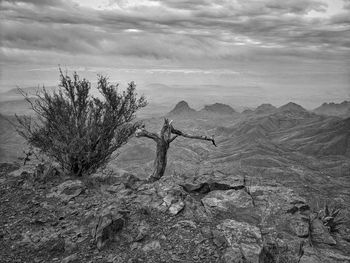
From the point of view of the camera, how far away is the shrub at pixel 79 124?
1677cm

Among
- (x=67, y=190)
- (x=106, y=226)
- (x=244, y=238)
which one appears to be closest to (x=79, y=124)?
(x=67, y=190)

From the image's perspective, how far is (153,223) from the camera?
11.6 m

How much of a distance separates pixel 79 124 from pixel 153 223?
8.40 m

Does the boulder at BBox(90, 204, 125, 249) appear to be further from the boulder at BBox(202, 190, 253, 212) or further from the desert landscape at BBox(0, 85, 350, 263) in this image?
the boulder at BBox(202, 190, 253, 212)

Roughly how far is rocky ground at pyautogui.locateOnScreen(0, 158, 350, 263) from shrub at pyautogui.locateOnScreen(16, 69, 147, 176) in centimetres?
135

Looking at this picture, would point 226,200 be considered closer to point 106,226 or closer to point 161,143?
point 161,143

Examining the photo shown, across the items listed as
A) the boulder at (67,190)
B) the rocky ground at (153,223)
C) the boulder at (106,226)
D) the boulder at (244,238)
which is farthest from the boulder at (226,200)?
the boulder at (67,190)

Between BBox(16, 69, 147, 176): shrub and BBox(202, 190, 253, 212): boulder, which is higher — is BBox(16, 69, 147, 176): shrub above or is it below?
above

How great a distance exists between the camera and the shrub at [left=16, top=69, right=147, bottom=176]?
16766 mm

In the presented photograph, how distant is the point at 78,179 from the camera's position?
15695 mm

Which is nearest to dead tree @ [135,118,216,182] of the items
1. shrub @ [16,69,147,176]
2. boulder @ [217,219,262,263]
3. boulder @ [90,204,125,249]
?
shrub @ [16,69,147,176]

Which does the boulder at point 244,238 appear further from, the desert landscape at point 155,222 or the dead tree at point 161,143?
the dead tree at point 161,143

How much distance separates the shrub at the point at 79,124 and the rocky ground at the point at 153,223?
1352mm

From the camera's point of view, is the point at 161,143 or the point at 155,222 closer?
the point at 155,222
